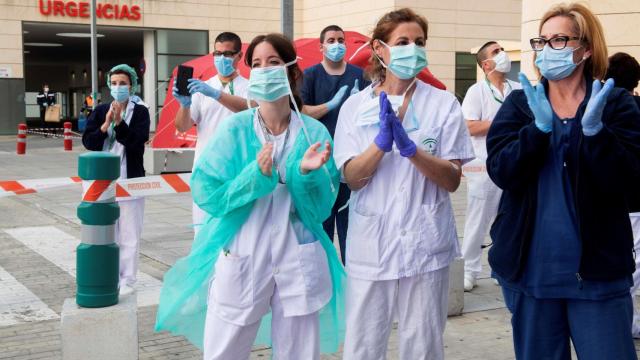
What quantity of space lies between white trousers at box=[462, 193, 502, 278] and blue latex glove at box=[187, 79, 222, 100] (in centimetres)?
250

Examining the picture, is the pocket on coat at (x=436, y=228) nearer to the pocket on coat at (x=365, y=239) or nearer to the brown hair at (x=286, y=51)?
the pocket on coat at (x=365, y=239)

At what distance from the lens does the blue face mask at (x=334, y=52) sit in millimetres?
5910

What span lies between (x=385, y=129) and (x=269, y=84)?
23.2 inches

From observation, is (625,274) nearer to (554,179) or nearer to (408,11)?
(554,179)

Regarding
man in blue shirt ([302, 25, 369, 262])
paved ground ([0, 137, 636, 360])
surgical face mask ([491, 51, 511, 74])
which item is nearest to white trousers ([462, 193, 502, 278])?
paved ground ([0, 137, 636, 360])

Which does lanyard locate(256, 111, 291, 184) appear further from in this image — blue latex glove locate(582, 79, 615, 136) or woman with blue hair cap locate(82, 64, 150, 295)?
woman with blue hair cap locate(82, 64, 150, 295)

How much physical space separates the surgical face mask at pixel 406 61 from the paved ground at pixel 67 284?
210cm

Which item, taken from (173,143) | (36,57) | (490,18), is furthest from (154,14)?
(36,57)

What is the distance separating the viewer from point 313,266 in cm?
344

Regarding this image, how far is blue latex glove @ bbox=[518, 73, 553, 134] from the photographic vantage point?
3.04 metres

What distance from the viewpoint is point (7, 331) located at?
19.0 feet

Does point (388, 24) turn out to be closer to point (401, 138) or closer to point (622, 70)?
point (401, 138)

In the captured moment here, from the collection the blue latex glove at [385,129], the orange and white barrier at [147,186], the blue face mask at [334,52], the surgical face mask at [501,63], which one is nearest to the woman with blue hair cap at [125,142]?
the orange and white barrier at [147,186]

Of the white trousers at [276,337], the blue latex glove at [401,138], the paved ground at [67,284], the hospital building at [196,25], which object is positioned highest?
the hospital building at [196,25]
